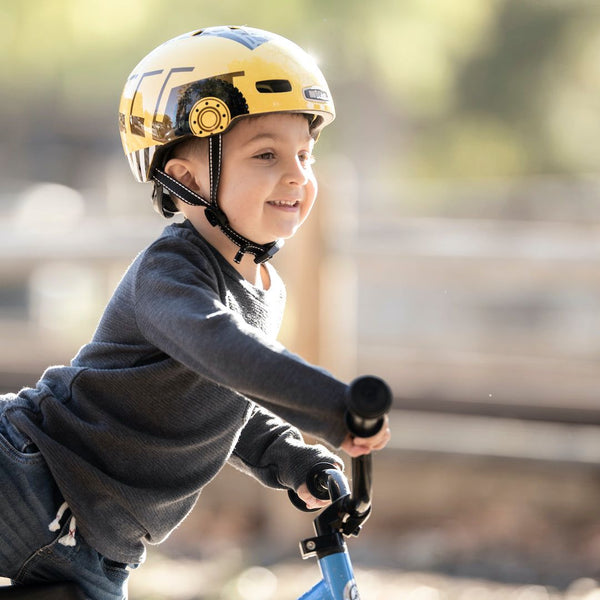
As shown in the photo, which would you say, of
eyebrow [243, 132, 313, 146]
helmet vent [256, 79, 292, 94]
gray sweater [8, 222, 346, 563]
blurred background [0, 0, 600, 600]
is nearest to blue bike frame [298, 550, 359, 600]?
gray sweater [8, 222, 346, 563]

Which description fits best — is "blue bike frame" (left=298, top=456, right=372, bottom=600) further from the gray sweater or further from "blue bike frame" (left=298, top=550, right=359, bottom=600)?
the gray sweater

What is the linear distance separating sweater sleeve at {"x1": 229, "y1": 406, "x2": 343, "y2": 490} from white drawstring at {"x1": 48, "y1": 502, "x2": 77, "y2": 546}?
50cm

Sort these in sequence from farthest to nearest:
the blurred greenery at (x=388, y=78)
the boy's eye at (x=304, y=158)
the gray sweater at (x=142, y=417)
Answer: the blurred greenery at (x=388, y=78)
the boy's eye at (x=304, y=158)
the gray sweater at (x=142, y=417)

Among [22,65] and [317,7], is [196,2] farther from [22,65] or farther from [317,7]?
[22,65]

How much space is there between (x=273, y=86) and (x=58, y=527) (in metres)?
1.15

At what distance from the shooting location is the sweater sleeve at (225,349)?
6.34 feet

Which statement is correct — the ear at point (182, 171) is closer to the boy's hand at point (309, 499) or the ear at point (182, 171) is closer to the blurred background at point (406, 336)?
the boy's hand at point (309, 499)

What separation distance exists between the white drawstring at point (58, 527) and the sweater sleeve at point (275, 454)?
1.63ft

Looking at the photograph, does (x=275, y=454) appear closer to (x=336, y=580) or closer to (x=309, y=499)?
(x=309, y=499)

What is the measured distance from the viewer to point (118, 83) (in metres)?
21.5

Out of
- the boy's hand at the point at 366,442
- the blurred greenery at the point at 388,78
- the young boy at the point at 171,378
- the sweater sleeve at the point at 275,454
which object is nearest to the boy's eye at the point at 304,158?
the young boy at the point at 171,378

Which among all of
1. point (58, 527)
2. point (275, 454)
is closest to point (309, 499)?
point (275, 454)

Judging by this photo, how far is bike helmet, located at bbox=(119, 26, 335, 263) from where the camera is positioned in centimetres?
258

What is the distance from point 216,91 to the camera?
8.54 ft
